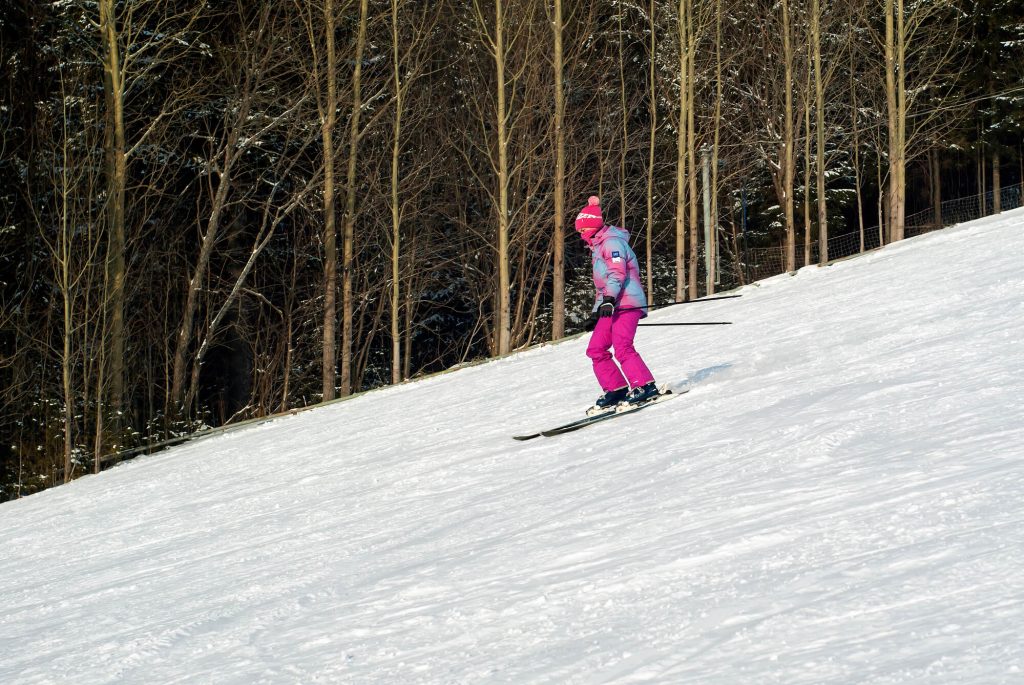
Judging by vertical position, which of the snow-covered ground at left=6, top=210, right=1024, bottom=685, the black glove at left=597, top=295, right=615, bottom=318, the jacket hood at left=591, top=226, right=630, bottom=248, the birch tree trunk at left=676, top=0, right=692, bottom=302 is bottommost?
the snow-covered ground at left=6, top=210, right=1024, bottom=685

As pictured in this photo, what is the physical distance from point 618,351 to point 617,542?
454 centimetres

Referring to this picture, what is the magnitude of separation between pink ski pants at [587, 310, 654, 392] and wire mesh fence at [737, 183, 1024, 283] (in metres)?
29.0

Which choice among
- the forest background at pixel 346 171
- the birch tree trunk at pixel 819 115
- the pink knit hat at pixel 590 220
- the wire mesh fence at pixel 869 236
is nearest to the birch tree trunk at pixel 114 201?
the forest background at pixel 346 171

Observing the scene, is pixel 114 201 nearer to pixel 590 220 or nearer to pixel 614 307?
pixel 590 220

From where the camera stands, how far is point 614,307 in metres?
10.4

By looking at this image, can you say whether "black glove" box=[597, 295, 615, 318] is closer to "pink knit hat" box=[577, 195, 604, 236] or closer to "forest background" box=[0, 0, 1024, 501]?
"pink knit hat" box=[577, 195, 604, 236]

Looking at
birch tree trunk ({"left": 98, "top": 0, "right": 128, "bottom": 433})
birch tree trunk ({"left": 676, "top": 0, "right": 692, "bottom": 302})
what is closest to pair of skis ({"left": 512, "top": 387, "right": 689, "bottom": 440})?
birch tree trunk ({"left": 98, "top": 0, "right": 128, "bottom": 433})

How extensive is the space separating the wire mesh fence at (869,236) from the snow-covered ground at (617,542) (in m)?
28.9

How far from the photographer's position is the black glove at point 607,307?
1033 cm

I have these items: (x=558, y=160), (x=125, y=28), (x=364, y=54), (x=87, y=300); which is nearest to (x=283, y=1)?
(x=364, y=54)

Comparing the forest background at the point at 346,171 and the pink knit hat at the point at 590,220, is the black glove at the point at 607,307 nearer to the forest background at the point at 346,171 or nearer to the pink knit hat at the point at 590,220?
the pink knit hat at the point at 590,220

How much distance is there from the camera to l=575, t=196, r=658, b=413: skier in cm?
1045

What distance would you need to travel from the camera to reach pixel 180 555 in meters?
Answer: 8.74

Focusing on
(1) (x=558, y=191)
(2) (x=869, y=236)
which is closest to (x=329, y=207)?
(1) (x=558, y=191)
